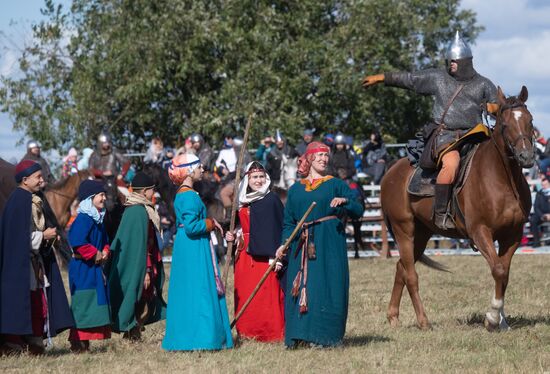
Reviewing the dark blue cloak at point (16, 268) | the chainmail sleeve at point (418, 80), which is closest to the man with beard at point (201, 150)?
the chainmail sleeve at point (418, 80)

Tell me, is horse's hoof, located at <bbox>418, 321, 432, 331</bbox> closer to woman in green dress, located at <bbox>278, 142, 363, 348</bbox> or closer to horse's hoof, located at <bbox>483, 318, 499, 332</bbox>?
horse's hoof, located at <bbox>483, 318, 499, 332</bbox>

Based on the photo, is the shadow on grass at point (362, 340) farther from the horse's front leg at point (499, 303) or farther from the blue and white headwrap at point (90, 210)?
the blue and white headwrap at point (90, 210)

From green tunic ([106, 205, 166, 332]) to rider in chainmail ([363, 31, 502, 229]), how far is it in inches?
118

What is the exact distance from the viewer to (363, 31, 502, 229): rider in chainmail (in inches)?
445

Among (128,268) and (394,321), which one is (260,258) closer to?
(128,268)

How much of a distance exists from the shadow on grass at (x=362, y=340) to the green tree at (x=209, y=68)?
58.7 feet

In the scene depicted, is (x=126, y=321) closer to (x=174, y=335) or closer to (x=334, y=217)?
(x=174, y=335)

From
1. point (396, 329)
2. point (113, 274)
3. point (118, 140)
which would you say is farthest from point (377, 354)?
point (118, 140)

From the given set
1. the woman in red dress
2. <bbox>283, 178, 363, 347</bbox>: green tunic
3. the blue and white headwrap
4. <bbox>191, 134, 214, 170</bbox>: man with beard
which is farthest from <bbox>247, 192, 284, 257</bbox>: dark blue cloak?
<bbox>191, 134, 214, 170</bbox>: man with beard

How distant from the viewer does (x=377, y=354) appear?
9.35m

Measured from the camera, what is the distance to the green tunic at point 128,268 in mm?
10680

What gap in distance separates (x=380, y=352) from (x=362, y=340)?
3.34 feet

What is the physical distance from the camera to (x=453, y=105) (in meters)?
11.4

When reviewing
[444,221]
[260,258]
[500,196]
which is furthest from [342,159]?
[260,258]
